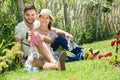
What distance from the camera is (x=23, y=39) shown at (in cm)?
721

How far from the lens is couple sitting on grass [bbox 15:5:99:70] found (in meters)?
6.43

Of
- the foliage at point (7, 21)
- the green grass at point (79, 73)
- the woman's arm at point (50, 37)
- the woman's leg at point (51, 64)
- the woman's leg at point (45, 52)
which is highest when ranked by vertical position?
the foliage at point (7, 21)

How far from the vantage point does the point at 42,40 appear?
6.74 meters

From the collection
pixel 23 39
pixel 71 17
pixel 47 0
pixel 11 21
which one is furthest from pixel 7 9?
pixel 71 17

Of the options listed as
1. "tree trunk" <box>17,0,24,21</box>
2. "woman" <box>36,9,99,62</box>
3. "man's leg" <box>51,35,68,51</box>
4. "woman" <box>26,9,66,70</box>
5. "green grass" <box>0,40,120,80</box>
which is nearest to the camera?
"green grass" <box>0,40,120,80</box>

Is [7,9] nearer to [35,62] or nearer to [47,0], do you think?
[35,62]

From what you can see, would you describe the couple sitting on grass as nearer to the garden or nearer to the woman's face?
the woman's face

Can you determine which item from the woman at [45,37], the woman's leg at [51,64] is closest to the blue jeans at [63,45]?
the woman at [45,37]

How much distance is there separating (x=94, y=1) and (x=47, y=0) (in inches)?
67.5

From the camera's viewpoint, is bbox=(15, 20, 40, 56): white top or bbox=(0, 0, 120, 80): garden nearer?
bbox=(0, 0, 120, 80): garden

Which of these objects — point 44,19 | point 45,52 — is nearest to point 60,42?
point 44,19

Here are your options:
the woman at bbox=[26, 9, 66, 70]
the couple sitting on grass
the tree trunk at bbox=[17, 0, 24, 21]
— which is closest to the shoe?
the woman at bbox=[26, 9, 66, 70]

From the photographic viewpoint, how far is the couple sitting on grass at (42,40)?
6.43 m

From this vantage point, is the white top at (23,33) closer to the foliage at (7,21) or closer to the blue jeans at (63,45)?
the foliage at (7,21)
